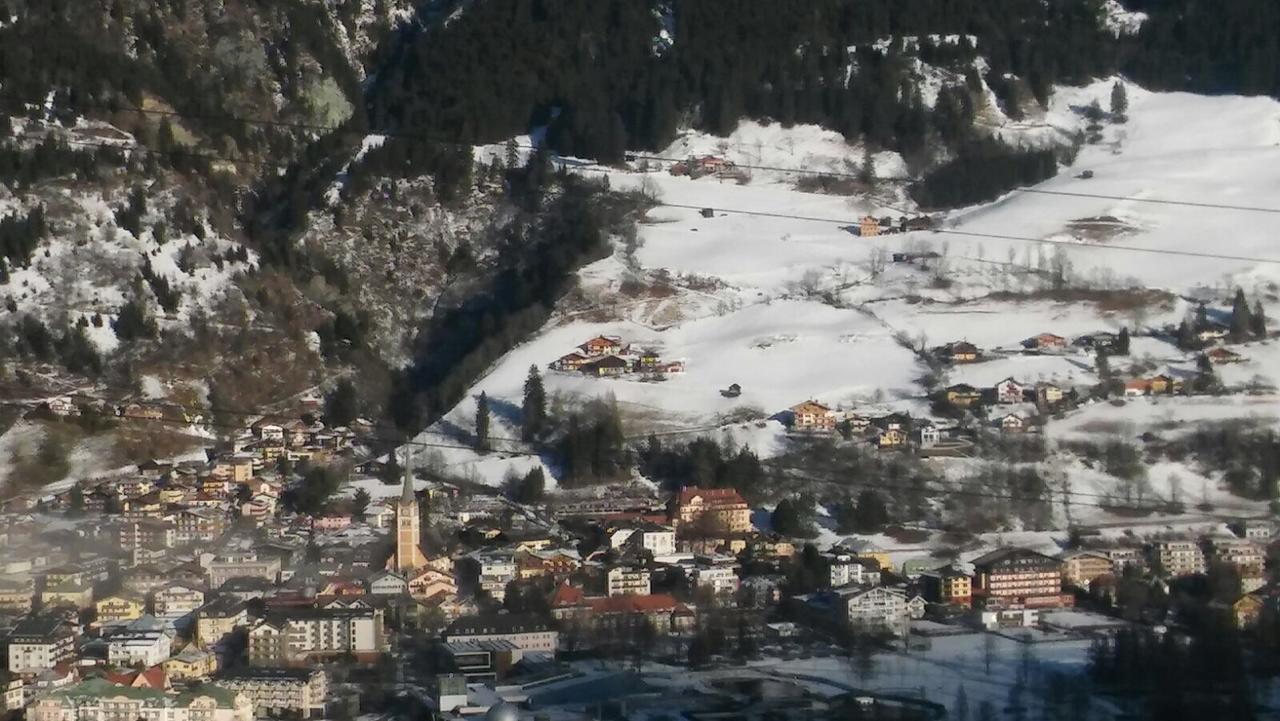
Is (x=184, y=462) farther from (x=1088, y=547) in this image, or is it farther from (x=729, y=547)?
(x=1088, y=547)

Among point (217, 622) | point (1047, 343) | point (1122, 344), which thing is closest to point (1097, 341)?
point (1122, 344)

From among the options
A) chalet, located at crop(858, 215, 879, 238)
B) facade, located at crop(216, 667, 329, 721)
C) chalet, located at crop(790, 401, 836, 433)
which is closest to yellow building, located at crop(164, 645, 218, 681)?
facade, located at crop(216, 667, 329, 721)

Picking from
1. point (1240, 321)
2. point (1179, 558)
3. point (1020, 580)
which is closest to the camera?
point (1020, 580)

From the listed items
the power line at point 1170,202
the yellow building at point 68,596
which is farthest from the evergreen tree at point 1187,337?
the yellow building at point 68,596

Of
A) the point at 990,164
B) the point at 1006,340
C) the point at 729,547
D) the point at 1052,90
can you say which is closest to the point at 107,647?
the point at 729,547

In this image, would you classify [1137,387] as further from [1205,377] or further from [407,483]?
[407,483]

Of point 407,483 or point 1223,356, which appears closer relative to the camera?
point 407,483

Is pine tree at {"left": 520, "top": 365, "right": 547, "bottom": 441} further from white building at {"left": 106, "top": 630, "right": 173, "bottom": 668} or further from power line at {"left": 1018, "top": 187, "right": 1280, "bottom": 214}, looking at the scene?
power line at {"left": 1018, "top": 187, "right": 1280, "bottom": 214}
